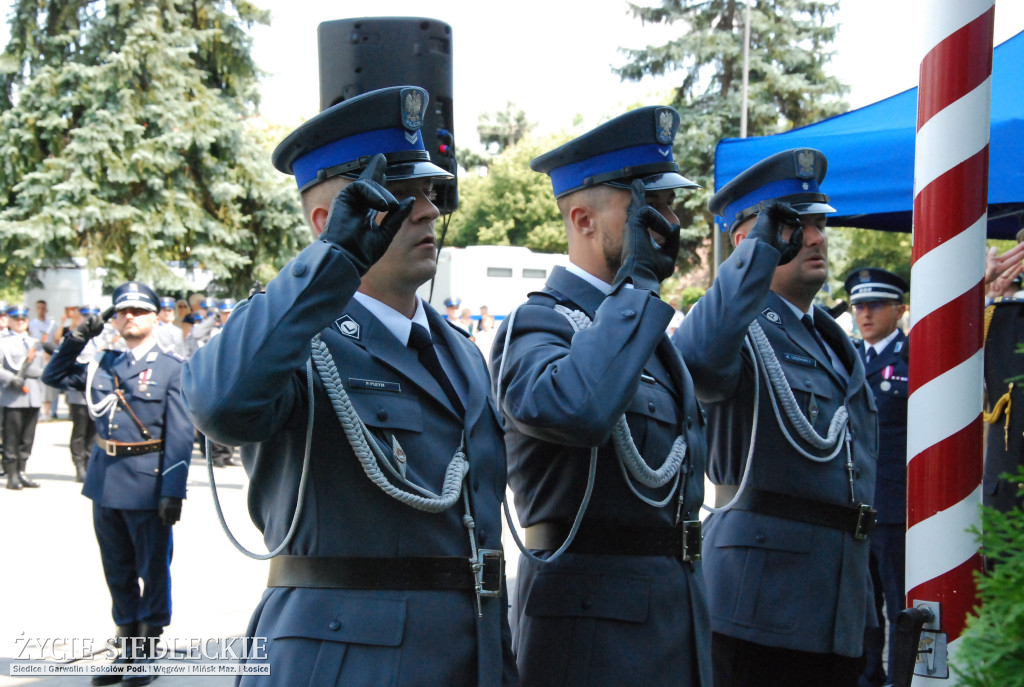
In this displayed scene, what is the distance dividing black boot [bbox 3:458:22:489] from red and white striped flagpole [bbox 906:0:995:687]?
11.9 m

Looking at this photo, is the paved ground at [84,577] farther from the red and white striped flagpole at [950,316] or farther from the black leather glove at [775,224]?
the red and white striped flagpole at [950,316]

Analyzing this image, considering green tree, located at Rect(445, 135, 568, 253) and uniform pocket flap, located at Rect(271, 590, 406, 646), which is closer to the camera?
uniform pocket flap, located at Rect(271, 590, 406, 646)

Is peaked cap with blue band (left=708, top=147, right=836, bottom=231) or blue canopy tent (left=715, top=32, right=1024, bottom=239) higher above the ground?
blue canopy tent (left=715, top=32, right=1024, bottom=239)

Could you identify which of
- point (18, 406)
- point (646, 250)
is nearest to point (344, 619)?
point (646, 250)

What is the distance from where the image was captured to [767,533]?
351 centimetres

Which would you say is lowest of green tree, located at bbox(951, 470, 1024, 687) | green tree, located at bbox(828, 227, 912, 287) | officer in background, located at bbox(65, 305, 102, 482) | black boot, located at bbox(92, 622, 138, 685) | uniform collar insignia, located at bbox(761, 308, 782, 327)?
black boot, located at bbox(92, 622, 138, 685)

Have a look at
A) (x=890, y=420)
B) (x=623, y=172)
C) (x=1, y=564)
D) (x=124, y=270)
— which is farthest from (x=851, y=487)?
(x=124, y=270)

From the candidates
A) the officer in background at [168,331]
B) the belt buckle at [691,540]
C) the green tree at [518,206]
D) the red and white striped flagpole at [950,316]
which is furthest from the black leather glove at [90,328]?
the green tree at [518,206]

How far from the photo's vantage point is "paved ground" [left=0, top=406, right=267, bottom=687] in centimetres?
643

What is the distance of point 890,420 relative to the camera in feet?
20.6

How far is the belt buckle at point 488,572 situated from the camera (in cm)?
240

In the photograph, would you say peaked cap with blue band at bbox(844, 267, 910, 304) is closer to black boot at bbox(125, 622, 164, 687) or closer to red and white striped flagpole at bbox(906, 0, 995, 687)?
red and white striped flagpole at bbox(906, 0, 995, 687)

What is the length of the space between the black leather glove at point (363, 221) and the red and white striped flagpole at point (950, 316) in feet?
4.14

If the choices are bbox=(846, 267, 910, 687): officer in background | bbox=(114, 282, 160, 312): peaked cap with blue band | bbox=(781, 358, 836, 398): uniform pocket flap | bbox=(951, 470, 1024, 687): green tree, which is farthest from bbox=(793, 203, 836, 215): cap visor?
bbox=(114, 282, 160, 312): peaked cap with blue band
